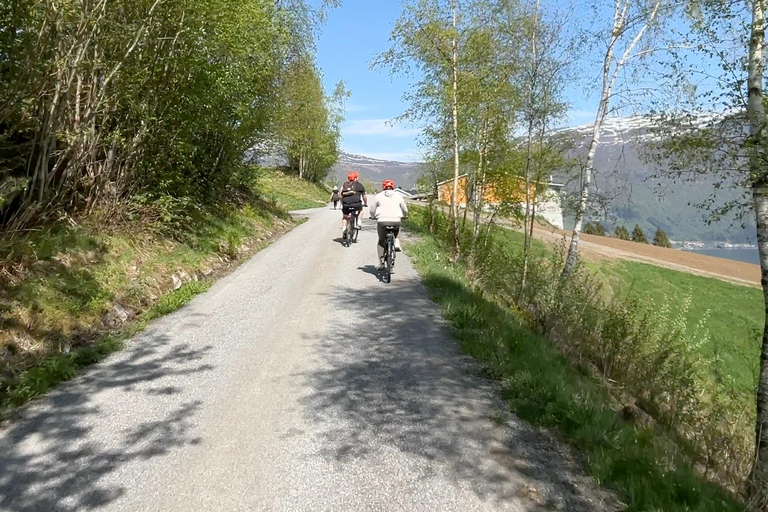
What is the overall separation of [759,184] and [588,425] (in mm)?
3850

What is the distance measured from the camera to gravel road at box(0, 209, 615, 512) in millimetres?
3074

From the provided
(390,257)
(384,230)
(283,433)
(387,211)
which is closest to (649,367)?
(390,257)

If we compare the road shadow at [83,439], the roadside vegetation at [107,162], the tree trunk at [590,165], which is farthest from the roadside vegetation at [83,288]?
the tree trunk at [590,165]

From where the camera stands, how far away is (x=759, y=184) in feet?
17.9

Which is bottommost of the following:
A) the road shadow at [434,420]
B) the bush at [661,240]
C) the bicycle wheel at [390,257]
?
the bush at [661,240]

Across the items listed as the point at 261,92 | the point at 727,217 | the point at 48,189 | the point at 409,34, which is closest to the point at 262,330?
the point at 48,189

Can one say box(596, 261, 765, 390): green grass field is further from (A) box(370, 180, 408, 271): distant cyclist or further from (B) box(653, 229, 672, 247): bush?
(B) box(653, 229, 672, 247): bush

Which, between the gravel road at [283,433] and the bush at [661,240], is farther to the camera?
the bush at [661,240]

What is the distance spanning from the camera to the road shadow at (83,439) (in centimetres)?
308

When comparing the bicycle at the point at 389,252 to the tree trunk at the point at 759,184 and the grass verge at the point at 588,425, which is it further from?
the tree trunk at the point at 759,184

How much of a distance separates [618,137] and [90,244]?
12.2 metres

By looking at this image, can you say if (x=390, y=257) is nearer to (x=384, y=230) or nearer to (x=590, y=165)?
(x=384, y=230)

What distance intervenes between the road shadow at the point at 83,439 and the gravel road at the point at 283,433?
0.01m

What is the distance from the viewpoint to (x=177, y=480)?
10.6ft
